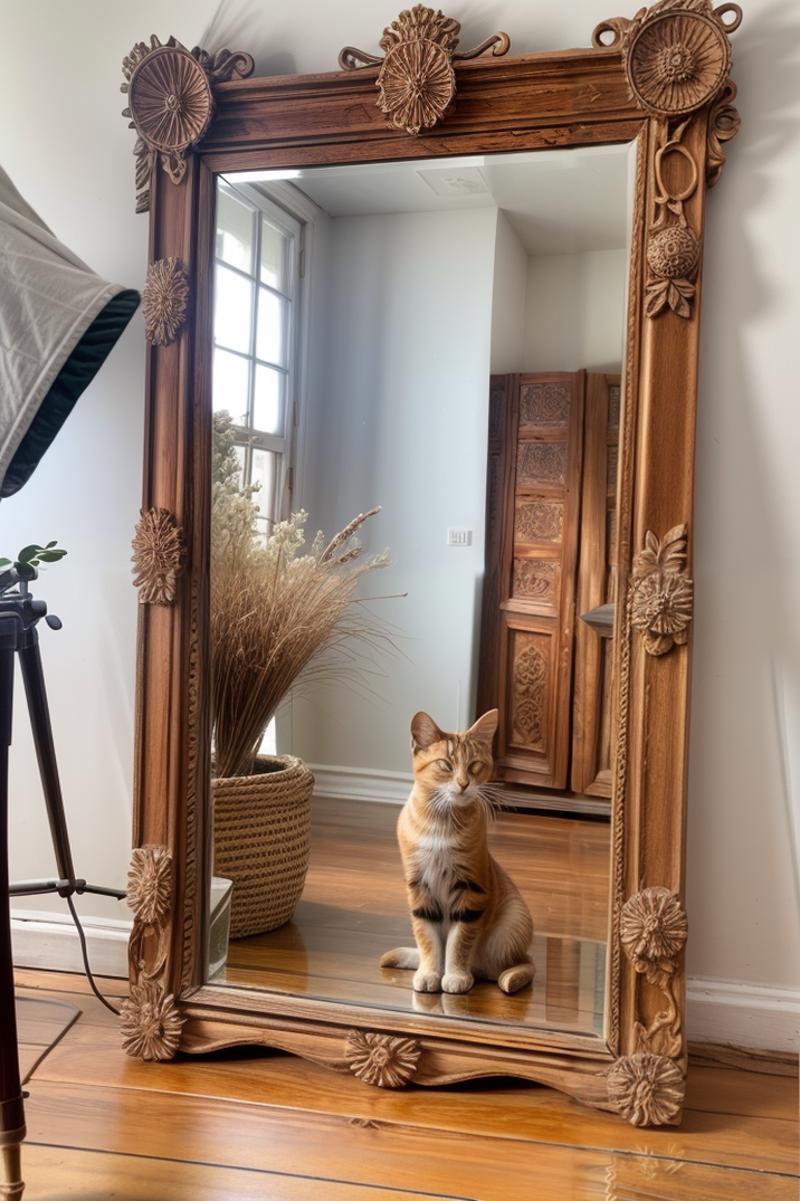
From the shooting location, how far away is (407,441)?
208cm

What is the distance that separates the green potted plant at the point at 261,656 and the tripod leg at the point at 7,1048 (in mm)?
616

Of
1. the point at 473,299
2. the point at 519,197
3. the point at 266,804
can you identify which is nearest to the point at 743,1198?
the point at 266,804

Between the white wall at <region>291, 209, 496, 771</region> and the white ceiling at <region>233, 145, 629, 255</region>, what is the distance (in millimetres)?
34

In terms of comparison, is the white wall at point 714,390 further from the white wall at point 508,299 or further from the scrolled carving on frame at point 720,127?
the white wall at point 508,299

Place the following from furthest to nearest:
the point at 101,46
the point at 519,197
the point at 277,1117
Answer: the point at 101,46, the point at 519,197, the point at 277,1117

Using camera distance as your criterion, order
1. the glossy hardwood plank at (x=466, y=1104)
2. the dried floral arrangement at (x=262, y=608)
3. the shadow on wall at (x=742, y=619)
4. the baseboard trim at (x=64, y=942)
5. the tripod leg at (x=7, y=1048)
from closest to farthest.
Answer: the tripod leg at (x=7, y=1048) < the glossy hardwood plank at (x=466, y=1104) < the shadow on wall at (x=742, y=619) < the dried floral arrangement at (x=262, y=608) < the baseboard trim at (x=64, y=942)

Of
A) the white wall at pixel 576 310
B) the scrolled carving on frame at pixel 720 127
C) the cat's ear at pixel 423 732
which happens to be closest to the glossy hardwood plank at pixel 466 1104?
the cat's ear at pixel 423 732

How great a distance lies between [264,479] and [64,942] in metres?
1.16

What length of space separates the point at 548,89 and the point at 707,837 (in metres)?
1.43

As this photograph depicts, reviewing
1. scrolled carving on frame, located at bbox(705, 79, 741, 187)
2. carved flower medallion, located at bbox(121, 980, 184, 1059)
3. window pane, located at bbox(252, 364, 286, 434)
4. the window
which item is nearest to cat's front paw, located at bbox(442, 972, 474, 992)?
carved flower medallion, located at bbox(121, 980, 184, 1059)

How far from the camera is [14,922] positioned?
2453mm

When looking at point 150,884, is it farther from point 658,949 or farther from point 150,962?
point 658,949

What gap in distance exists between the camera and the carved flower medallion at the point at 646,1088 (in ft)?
6.07

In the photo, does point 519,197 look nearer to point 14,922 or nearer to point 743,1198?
point 743,1198
